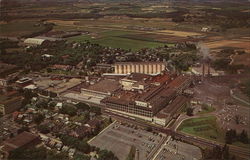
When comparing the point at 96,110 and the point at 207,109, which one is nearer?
the point at 96,110

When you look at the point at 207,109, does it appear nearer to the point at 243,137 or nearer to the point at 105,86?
the point at 243,137

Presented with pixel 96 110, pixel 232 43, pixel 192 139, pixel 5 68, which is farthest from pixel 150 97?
pixel 5 68

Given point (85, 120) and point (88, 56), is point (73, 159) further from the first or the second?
point (88, 56)

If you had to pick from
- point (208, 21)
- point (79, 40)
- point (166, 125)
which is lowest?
point (166, 125)

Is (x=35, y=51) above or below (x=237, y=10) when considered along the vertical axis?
below

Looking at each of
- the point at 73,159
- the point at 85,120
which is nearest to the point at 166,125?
the point at 85,120

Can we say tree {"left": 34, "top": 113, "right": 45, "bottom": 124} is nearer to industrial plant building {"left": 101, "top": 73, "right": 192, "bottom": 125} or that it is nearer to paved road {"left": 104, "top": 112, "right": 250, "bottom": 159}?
industrial plant building {"left": 101, "top": 73, "right": 192, "bottom": 125}

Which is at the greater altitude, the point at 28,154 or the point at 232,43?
the point at 232,43

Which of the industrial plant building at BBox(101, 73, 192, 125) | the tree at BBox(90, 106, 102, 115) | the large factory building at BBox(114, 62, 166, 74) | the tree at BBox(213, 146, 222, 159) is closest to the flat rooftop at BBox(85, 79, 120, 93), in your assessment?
the industrial plant building at BBox(101, 73, 192, 125)
